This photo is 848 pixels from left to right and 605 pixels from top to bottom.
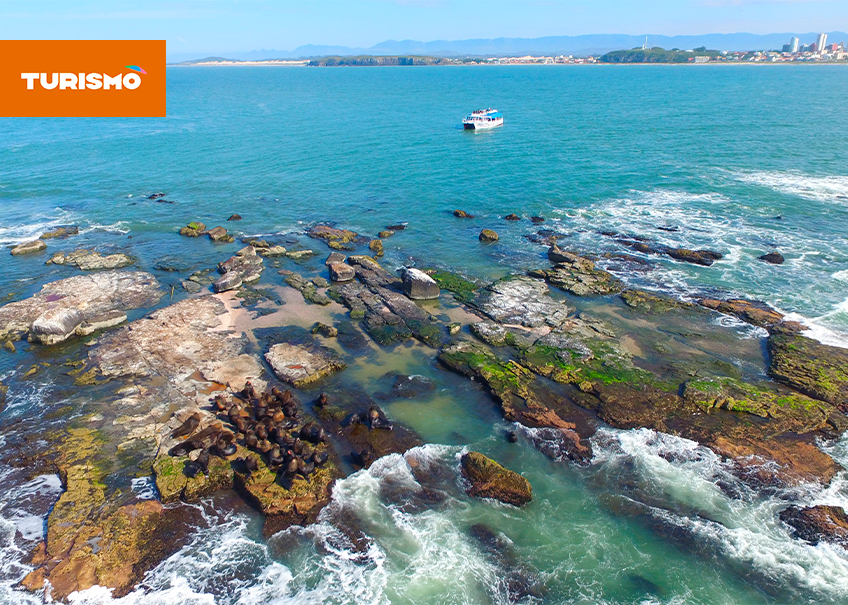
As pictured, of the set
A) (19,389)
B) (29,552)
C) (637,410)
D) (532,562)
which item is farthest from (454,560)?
(19,389)

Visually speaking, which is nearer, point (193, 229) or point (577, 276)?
point (577, 276)

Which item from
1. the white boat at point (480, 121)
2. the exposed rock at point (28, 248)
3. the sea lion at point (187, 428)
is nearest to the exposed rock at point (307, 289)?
the sea lion at point (187, 428)

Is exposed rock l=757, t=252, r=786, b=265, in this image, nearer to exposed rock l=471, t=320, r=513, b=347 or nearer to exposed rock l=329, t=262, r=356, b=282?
exposed rock l=471, t=320, r=513, b=347

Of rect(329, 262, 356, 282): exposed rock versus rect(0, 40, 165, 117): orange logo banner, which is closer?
rect(329, 262, 356, 282): exposed rock

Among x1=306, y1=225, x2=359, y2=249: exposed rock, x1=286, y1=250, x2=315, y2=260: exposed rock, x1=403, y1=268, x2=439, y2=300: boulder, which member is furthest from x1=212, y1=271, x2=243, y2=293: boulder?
x1=403, y1=268, x2=439, y2=300: boulder

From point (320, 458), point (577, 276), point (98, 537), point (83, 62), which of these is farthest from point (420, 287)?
point (83, 62)

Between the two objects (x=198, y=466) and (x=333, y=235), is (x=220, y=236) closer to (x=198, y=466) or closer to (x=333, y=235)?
(x=333, y=235)
